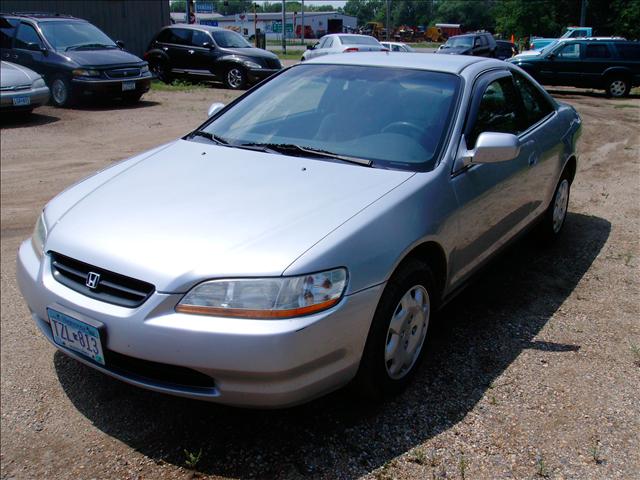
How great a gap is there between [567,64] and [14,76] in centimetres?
1384

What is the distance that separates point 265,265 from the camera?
8.38 ft

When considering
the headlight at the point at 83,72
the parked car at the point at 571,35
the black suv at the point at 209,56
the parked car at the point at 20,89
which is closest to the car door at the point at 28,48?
the headlight at the point at 83,72

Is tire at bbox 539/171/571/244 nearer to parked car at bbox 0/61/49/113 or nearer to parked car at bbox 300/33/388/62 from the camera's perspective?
parked car at bbox 0/61/49/113

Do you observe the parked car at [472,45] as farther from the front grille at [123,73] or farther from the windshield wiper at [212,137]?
the windshield wiper at [212,137]

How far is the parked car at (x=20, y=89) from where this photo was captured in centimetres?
1106

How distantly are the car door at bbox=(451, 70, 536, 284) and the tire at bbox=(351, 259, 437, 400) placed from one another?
381mm

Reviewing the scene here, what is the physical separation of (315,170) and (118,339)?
1.29 metres

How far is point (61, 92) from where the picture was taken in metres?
13.3

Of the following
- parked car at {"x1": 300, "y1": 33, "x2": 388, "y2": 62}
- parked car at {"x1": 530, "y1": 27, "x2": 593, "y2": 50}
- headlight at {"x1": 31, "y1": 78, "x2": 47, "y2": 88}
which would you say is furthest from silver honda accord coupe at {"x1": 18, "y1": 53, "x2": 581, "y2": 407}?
parked car at {"x1": 530, "y1": 27, "x2": 593, "y2": 50}

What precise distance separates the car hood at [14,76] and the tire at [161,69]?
7125 mm

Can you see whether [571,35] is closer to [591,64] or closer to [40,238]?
[591,64]

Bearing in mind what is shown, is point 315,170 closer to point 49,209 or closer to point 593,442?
point 49,209

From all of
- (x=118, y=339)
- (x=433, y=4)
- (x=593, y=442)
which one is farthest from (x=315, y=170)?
(x=433, y=4)

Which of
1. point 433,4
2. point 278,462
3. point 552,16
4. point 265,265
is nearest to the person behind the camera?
point 265,265
